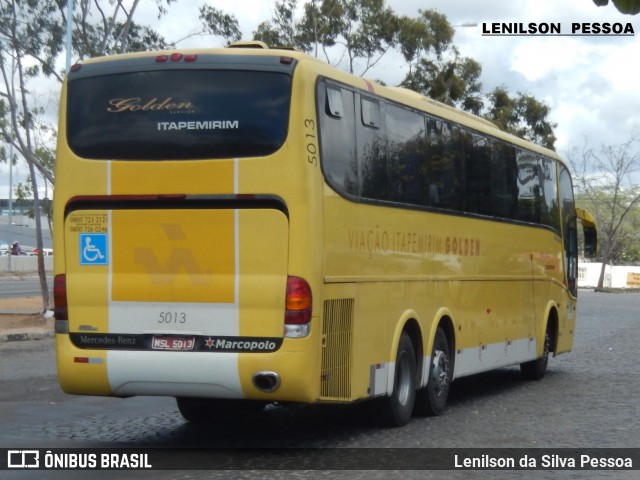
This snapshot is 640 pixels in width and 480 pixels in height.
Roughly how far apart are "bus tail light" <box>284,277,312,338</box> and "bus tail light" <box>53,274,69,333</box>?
1.97m

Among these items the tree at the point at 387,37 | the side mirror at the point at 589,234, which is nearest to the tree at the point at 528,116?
the tree at the point at 387,37

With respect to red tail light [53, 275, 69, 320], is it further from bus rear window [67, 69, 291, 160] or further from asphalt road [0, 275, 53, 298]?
asphalt road [0, 275, 53, 298]

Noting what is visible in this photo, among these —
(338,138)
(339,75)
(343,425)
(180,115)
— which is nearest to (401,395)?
(343,425)

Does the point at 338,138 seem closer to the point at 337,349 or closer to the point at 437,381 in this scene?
the point at 337,349

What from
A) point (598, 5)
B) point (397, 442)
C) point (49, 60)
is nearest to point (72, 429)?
point (397, 442)

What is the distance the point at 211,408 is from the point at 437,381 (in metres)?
2.48

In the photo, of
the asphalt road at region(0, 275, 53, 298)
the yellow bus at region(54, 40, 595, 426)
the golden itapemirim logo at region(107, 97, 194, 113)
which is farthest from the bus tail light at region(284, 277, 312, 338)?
the asphalt road at region(0, 275, 53, 298)

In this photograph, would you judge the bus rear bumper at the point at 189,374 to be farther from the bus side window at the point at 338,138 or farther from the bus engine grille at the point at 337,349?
the bus side window at the point at 338,138

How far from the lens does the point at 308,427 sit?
12.0m

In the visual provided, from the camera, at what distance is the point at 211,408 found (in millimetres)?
12312

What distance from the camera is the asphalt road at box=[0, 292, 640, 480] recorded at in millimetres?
10328

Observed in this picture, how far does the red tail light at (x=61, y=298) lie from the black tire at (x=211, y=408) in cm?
183

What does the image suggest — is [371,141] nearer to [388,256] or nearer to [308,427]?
[388,256]

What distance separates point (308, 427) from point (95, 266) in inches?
119
